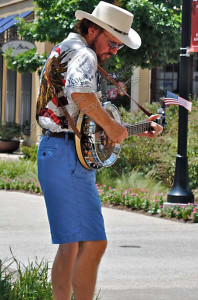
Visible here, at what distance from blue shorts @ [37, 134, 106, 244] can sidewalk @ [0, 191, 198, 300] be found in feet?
5.22

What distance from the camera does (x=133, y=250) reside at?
25.9 feet

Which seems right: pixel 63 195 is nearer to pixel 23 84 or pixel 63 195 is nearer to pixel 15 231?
pixel 15 231

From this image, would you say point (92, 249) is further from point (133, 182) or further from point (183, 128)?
point (133, 182)

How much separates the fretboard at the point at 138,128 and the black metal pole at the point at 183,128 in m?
6.05

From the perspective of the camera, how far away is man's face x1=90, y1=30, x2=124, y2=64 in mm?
4262

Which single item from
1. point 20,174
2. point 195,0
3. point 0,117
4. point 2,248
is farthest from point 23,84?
point 2,248

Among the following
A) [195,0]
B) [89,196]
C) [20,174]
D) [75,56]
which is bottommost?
[20,174]

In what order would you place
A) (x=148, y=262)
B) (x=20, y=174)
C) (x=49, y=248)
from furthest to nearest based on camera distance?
(x=20, y=174) → (x=49, y=248) → (x=148, y=262)

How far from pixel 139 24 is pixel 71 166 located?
12240mm

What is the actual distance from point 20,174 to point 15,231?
659 centimetres

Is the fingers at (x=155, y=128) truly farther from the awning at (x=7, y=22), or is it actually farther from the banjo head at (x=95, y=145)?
the awning at (x=7, y=22)

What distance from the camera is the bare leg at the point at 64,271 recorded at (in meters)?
4.21

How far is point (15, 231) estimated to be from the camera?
30.2 feet

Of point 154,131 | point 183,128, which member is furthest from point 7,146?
point 154,131
